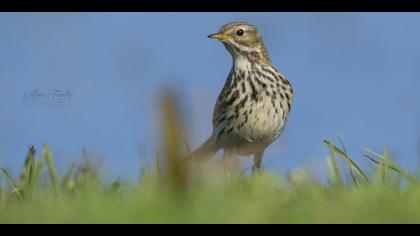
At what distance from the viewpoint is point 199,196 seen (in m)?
3.68

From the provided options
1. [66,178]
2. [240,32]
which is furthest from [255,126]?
[66,178]

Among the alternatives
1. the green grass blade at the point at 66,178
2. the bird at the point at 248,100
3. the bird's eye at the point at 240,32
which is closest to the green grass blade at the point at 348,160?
the green grass blade at the point at 66,178

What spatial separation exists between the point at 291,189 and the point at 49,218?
1823 mm

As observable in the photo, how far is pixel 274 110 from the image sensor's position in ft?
26.3

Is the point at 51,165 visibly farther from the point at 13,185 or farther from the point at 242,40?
the point at 242,40

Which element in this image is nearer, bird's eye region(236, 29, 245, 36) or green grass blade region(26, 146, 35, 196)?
green grass blade region(26, 146, 35, 196)

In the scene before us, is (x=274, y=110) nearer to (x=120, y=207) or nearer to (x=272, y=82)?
(x=272, y=82)

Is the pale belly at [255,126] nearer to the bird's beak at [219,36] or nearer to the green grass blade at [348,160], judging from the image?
the bird's beak at [219,36]

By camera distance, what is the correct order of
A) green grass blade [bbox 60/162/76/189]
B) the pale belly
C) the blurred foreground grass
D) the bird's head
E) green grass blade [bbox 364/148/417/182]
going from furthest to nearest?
the bird's head < the pale belly < green grass blade [bbox 60/162/76/189] < green grass blade [bbox 364/148/417/182] < the blurred foreground grass

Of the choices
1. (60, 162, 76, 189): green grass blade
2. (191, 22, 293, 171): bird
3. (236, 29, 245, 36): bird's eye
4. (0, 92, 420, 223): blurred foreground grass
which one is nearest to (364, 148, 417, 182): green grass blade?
(0, 92, 420, 223): blurred foreground grass

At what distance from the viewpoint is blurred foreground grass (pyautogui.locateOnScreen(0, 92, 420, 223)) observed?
315 centimetres

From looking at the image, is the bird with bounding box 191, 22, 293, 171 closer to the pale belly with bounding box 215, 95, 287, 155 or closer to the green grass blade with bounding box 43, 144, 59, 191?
the pale belly with bounding box 215, 95, 287, 155

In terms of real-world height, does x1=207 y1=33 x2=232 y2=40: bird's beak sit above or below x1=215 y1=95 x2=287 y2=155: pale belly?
above
